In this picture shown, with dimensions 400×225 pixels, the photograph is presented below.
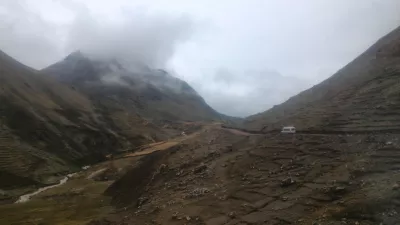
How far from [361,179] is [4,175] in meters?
139

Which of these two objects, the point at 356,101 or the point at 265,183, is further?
the point at 356,101

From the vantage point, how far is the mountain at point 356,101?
47.5 metres

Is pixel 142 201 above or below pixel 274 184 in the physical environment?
below

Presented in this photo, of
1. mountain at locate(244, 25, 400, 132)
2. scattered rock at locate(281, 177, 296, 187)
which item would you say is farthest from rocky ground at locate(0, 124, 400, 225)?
mountain at locate(244, 25, 400, 132)

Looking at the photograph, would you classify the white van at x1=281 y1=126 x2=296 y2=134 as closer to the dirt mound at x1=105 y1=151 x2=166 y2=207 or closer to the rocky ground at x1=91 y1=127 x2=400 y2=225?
the rocky ground at x1=91 y1=127 x2=400 y2=225

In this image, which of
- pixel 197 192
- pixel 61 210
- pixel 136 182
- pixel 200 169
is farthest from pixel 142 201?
pixel 61 210

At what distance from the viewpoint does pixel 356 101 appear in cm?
5297

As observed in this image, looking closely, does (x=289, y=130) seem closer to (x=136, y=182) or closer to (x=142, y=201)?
(x=142, y=201)

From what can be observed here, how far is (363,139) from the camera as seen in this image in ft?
145

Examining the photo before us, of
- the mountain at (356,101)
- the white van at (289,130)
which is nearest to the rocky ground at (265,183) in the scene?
the white van at (289,130)

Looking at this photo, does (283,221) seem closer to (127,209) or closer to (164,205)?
(164,205)

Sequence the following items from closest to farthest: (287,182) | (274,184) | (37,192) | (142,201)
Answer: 1. (287,182)
2. (274,184)
3. (142,201)
4. (37,192)

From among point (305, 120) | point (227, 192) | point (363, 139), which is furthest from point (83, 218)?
point (363, 139)

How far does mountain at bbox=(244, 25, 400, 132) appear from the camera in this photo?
156 feet
